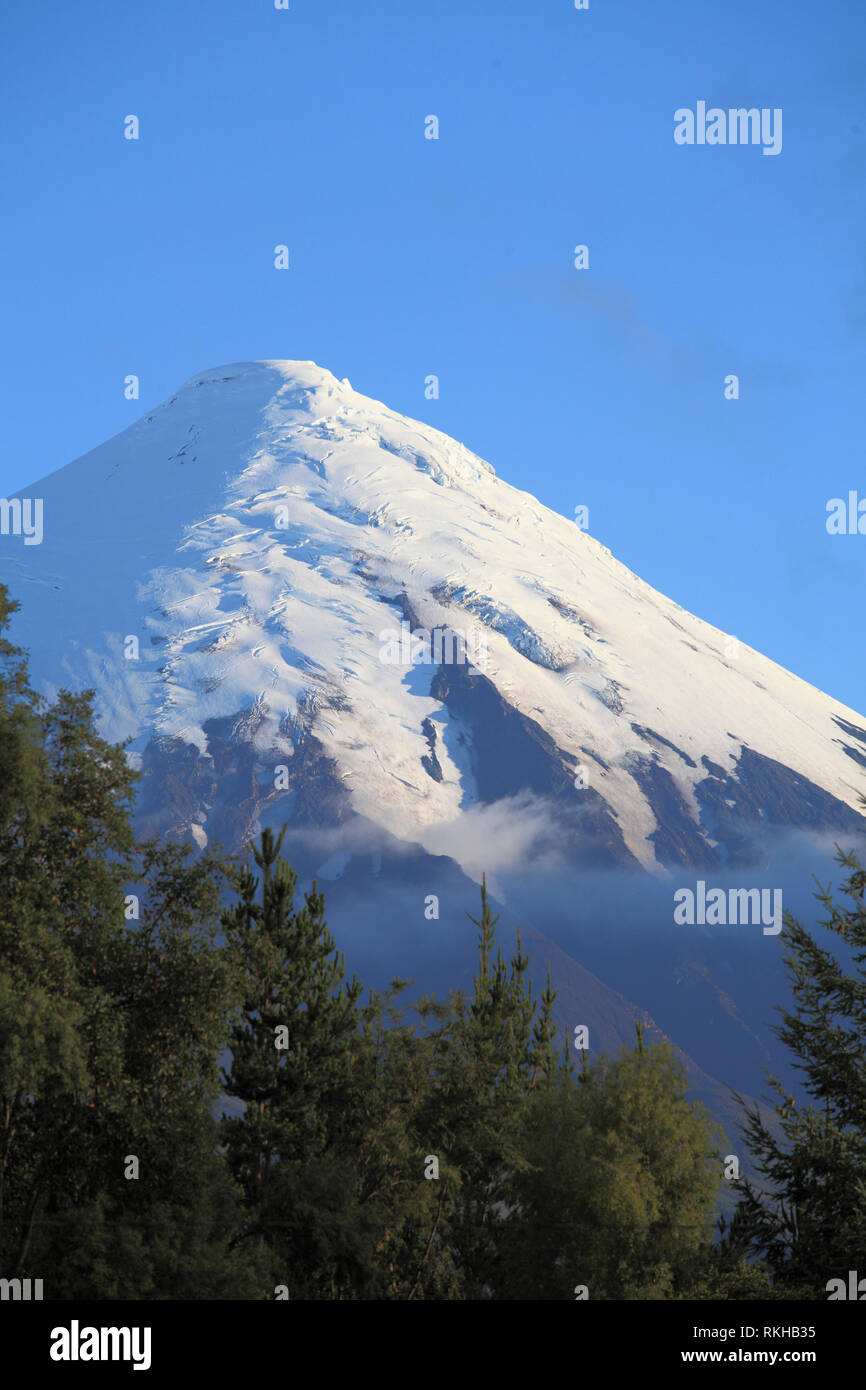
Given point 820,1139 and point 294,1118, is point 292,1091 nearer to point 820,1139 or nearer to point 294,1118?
point 294,1118

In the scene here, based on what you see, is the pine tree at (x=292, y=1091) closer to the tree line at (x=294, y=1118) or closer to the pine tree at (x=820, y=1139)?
the tree line at (x=294, y=1118)

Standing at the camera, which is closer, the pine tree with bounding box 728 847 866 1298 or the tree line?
the tree line

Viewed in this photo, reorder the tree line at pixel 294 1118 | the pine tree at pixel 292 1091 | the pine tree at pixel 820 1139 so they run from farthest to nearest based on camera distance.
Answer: the pine tree at pixel 292 1091
the pine tree at pixel 820 1139
the tree line at pixel 294 1118

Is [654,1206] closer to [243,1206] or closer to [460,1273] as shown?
[243,1206]

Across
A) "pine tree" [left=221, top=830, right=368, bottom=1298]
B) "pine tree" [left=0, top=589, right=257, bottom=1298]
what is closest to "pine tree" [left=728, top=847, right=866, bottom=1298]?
"pine tree" [left=221, top=830, right=368, bottom=1298]

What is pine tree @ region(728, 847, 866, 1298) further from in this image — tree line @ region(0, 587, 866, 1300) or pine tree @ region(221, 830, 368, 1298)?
pine tree @ region(221, 830, 368, 1298)

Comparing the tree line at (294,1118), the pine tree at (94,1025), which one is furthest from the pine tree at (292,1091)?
the pine tree at (94,1025)

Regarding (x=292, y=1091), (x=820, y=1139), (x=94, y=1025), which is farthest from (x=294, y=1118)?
(x=94, y=1025)

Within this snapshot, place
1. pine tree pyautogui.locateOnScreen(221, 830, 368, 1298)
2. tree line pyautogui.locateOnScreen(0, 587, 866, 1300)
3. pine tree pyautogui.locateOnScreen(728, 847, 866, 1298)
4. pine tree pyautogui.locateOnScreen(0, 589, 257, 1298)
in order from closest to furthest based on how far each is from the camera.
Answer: pine tree pyautogui.locateOnScreen(0, 589, 257, 1298)
tree line pyautogui.locateOnScreen(0, 587, 866, 1300)
pine tree pyautogui.locateOnScreen(728, 847, 866, 1298)
pine tree pyautogui.locateOnScreen(221, 830, 368, 1298)

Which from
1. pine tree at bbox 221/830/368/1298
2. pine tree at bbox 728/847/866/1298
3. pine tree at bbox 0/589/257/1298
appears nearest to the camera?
pine tree at bbox 0/589/257/1298
